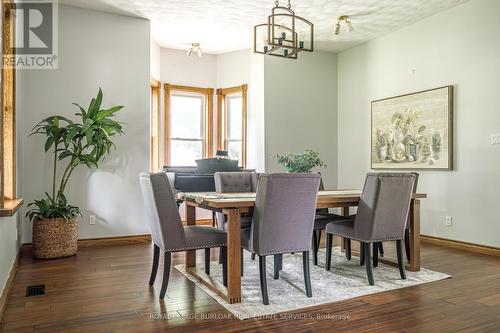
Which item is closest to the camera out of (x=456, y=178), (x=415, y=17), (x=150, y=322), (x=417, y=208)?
(x=150, y=322)

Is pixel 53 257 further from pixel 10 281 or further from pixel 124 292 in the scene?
pixel 124 292

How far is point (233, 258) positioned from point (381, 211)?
1.32 metres

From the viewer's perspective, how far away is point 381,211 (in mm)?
3150

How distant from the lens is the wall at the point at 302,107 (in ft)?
19.9

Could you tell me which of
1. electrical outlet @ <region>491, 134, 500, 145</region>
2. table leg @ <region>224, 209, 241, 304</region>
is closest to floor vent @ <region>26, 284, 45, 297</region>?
table leg @ <region>224, 209, 241, 304</region>

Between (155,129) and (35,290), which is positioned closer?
(35,290)

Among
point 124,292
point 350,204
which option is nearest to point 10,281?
point 124,292

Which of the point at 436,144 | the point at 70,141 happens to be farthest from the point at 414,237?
the point at 70,141

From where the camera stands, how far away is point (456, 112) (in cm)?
471

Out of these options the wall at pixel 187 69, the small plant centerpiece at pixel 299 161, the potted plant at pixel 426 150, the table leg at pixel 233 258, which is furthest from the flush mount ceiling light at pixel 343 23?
the table leg at pixel 233 258

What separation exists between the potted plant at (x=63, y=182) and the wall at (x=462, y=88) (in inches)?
158

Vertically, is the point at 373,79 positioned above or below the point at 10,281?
above

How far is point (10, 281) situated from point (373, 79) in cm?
535

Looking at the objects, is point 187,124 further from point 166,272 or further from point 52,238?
point 166,272
